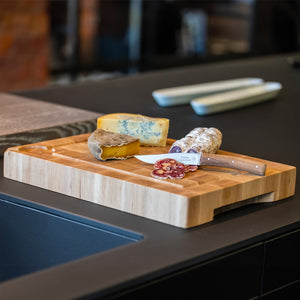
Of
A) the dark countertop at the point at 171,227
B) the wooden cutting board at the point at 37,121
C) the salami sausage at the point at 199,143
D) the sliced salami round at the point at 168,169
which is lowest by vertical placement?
the dark countertop at the point at 171,227

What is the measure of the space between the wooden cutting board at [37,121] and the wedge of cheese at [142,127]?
199 millimetres

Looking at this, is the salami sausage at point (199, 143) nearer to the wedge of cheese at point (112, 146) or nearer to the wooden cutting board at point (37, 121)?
the wedge of cheese at point (112, 146)

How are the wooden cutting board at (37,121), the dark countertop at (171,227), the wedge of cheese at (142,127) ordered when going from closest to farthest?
the dark countertop at (171,227) → the wedge of cheese at (142,127) → the wooden cutting board at (37,121)

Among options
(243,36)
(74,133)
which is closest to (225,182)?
(74,133)

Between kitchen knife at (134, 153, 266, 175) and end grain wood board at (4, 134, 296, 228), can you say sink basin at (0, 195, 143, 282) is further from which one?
kitchen knife at (134, 153, 266, 175)

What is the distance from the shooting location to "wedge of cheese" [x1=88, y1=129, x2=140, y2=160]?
3.38ft

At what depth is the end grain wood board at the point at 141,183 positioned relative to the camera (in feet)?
3.01

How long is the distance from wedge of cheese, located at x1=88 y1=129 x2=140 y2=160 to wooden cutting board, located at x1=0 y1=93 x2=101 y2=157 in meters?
0.27

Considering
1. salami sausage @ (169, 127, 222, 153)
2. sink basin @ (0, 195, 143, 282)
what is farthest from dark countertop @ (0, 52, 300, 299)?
salami sausage @ (169, 127, 222, 153)

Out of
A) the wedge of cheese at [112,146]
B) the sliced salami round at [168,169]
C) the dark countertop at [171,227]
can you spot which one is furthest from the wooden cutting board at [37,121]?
the sliced salami round at [168,169]

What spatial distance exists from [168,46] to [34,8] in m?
1.37

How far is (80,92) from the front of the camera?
1.93 metres

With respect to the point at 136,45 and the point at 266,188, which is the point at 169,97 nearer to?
the point at 266,188

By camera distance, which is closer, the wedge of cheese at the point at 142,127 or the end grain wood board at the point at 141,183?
the end grain wood board at the point at 141,183
